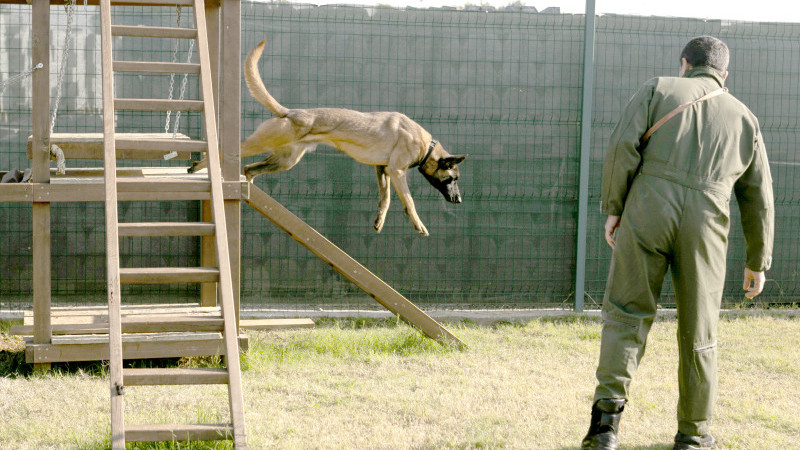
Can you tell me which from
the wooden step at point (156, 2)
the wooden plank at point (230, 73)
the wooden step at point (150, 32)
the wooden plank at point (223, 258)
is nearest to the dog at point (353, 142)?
the wooden plank at point (230, 73)

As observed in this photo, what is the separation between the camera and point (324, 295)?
8.89 metres

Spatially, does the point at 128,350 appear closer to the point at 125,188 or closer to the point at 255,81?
the point at 125,188

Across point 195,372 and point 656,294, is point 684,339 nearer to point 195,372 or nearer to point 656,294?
point 656,294

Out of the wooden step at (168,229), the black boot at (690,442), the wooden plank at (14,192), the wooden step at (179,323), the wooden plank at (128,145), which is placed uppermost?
the wooden plank at (128,145)

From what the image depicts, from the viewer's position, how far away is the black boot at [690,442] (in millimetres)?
4395

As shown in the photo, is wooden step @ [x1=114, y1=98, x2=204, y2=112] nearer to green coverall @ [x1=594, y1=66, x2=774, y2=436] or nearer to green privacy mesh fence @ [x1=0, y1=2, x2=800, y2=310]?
green coverall @ [x1=594, y1=66, x2=774, y2=436]

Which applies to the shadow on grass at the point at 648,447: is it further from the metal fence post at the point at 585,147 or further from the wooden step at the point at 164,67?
the metal fence post at the point at 585,147

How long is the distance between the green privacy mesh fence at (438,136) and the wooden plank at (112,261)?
3434mm

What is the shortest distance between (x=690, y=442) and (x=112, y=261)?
10.3 ft

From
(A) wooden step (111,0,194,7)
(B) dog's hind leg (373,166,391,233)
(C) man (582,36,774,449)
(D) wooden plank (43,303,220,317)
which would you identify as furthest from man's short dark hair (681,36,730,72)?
(D) wooden plank (43,303,220,317)

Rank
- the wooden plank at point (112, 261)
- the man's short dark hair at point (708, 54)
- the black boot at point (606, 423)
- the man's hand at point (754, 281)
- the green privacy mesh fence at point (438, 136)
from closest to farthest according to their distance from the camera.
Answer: the wooden plank at point (112, 261), the black boot at point (606, 423), the man's short dark hair at point (708, 54), the man's hand at point (754, 281), the green privacy mesh fence at point (438, 136)

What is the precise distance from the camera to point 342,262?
6809 millimetres

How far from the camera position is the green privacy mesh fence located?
834cm

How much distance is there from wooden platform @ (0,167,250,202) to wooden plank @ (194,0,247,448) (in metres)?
0.22
